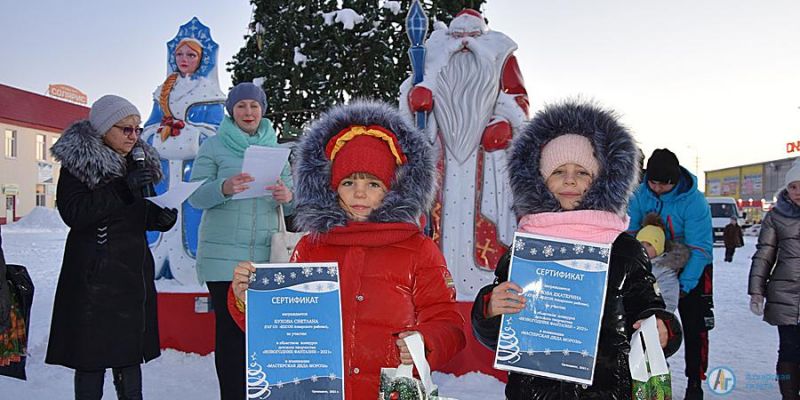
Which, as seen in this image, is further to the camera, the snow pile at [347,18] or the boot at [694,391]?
the snow pile at [347,18]

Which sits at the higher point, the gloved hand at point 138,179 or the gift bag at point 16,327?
the gloved hand at point 138,179

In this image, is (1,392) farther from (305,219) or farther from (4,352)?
(305,219)

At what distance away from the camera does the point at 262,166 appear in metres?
3.21

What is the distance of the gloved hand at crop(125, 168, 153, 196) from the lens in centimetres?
292

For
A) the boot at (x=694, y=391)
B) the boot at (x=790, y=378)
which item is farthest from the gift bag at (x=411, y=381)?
the boot at (x=790, y=378)

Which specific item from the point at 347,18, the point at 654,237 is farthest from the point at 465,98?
the point at 347,18

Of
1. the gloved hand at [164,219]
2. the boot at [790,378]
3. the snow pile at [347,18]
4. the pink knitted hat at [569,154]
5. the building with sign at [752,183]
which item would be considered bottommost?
the boot at [790,378]

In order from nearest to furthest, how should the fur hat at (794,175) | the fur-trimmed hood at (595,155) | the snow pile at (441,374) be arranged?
the fur-trimmed hood at (595,155) → the fur hat at (794,175) → the snow pile at (441,374)

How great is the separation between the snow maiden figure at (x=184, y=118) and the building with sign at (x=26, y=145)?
25385 millimetres

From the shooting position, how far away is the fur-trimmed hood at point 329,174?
206 centimetres

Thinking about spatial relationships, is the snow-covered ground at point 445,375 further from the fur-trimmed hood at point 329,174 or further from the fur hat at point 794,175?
the fur-trimmed hood at point 329,174

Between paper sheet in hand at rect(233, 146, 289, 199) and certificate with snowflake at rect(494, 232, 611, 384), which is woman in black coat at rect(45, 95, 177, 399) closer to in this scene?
paper sheet in hand at rect(233, 146, 289, 199)

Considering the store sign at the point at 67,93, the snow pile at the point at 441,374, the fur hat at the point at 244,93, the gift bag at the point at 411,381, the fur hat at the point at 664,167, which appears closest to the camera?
the gift bag at the point at 411,381

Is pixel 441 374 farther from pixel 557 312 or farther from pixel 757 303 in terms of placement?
pixel 557 312
